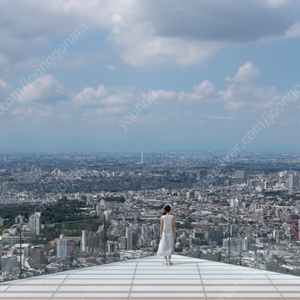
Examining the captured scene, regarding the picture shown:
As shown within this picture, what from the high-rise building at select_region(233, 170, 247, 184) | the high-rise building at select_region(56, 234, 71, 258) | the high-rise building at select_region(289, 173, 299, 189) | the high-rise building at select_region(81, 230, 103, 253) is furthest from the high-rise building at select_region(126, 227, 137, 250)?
the high-rise building at select_region(233, 170, 247, 184)

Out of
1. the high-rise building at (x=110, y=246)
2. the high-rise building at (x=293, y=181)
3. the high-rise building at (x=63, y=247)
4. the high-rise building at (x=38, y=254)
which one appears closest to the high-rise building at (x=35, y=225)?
the high-rise building at (x=38, y=254)

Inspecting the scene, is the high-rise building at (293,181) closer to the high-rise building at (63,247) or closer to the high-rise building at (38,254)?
the high-rise building at (63,247)

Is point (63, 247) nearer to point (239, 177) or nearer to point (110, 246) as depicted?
point (110, 246)

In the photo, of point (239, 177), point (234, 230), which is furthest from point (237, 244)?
point (239, 177)

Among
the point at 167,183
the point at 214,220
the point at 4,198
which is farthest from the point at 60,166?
the point at 214,220

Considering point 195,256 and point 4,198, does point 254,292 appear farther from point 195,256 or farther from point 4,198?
point 4,198
